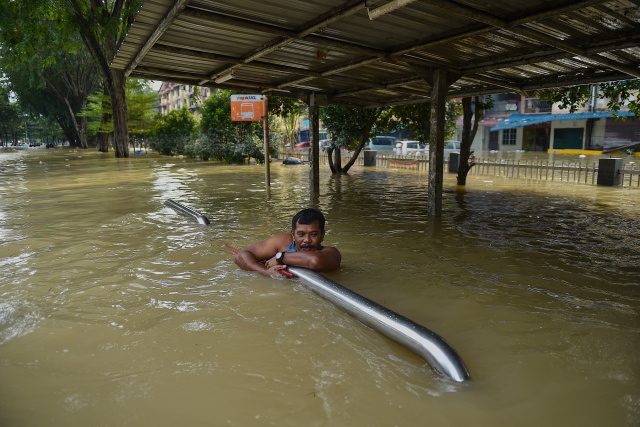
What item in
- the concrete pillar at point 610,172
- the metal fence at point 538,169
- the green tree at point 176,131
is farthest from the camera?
the green tree at point 176,131

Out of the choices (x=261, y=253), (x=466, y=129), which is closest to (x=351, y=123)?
(x=466, y=129)

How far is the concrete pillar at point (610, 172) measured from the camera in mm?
13776

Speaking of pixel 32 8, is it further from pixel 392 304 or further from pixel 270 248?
pixel 392 304

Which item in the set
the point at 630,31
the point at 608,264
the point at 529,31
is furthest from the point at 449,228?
the point at 630,31

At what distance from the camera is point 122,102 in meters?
27.9

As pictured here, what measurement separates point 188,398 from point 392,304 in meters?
2.12

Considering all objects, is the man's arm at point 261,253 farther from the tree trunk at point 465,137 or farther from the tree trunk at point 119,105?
the tree trunk at point 119,105

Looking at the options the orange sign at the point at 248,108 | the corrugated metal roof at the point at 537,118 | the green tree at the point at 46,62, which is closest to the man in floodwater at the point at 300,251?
the orange sign at the point at 248,108

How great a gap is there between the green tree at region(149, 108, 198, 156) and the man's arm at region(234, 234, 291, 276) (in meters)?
27.0

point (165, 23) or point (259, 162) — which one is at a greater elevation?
point (165, 23)

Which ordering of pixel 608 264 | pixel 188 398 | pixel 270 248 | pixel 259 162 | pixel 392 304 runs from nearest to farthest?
1. pixel 188 398
2. pixel 392 304
3. pixel 270 248
4. pixel 608 264
5. pixel 259 162

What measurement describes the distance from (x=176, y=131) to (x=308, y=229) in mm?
31765

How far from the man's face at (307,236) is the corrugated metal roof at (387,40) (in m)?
2.46

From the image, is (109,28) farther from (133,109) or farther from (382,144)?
A: (382,144)
